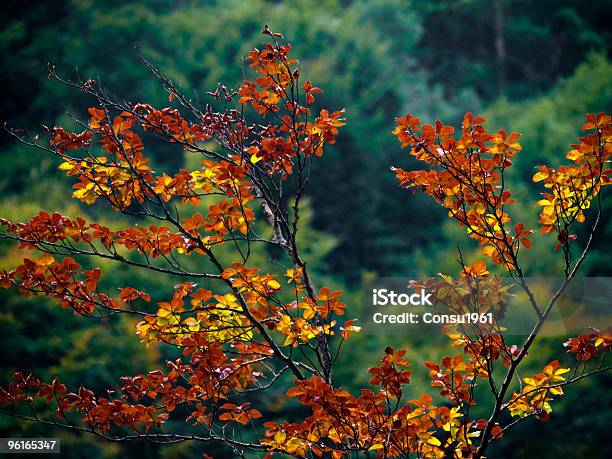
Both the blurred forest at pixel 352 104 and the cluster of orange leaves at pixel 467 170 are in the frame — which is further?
the blurred forest at pixel 352 104

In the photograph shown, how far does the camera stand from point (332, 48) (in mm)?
15492

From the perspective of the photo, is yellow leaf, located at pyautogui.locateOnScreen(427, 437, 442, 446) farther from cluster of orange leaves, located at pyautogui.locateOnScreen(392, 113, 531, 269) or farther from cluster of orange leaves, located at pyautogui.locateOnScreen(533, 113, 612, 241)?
cluster of orange leaves, located at pyautogui.locateOnScreen(533, 113, 612, 241)

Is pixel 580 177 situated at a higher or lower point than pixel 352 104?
lower

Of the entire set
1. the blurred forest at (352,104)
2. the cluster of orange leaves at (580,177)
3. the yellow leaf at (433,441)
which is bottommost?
the yellow leaf at (433,441)

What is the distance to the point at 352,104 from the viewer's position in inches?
583

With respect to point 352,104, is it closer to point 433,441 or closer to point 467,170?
point 467,170

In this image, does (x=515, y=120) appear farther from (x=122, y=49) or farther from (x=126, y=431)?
(x=126, y=431)

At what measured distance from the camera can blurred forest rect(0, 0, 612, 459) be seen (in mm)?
7391

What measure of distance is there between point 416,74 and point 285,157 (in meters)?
15.8

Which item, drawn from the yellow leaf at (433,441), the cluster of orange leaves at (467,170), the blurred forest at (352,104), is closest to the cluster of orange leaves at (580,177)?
the cluster of orange leaves at (467,170)

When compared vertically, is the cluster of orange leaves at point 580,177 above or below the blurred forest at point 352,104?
below

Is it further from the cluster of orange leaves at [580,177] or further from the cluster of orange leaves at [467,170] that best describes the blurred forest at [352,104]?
the cluster of orange leaves at [580,177]

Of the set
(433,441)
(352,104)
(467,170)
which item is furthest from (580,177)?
(352,104)

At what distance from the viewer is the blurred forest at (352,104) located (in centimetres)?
739
